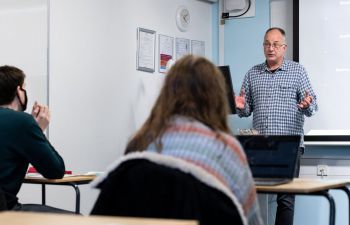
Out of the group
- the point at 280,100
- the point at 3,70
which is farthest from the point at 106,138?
the point at 3,70

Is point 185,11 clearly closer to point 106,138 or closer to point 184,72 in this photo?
point 106,138

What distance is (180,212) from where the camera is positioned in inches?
66.7

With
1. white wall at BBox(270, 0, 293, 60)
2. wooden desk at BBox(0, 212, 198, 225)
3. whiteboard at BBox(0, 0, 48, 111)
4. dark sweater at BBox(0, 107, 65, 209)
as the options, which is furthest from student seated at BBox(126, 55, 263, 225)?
white wall at BBox(270, 0, 293, 60)

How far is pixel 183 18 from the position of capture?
552 cm

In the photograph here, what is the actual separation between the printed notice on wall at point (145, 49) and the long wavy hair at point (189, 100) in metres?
2.99

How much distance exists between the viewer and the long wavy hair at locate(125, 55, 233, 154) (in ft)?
6.29

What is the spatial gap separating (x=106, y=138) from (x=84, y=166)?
0.31 m

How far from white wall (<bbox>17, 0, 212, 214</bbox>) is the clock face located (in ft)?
0.83

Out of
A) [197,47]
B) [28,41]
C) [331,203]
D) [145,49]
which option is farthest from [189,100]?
[197,47]

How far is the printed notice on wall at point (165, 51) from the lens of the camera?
5238 millimetres

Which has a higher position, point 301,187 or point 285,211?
point 301,187

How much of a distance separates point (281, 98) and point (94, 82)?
4.47 ft

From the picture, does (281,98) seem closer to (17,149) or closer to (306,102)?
(306,102)

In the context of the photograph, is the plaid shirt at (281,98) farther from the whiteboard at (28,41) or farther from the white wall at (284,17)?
the whiteboard at (28,41)
